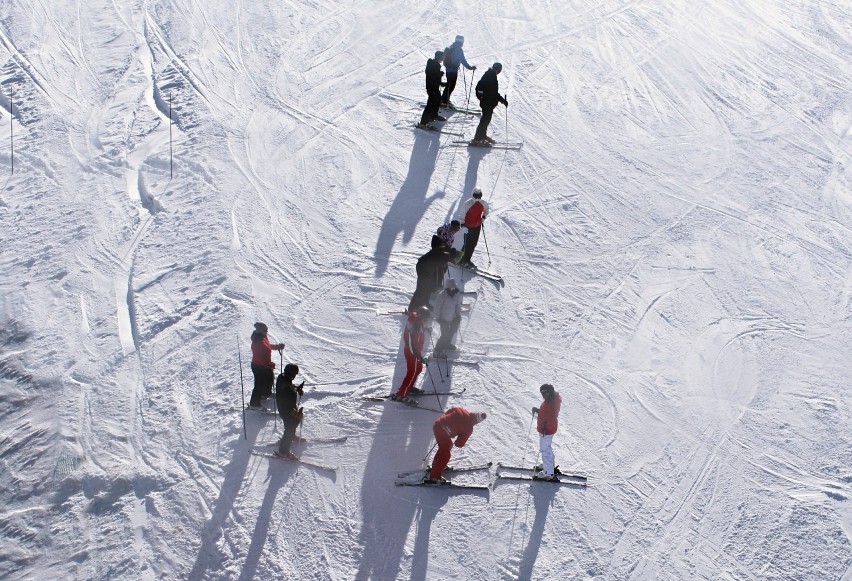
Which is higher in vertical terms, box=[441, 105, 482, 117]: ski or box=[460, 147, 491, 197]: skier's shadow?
box=[441, 105, 482, 117]: ski

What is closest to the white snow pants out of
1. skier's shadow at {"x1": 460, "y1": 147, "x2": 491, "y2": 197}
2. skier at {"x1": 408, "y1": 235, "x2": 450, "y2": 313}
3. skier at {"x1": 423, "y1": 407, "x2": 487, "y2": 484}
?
skier at {"x1": 423, "y1": 407, "x2": 487, "y2": 484}

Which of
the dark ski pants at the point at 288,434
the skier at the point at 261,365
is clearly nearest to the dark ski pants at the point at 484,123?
the skier at the point at 261,365

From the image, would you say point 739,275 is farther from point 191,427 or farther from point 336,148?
point 191,427

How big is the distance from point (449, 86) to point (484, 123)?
4.85 ft

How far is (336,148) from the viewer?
1521 centimetres

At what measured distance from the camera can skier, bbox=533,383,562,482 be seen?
29.2ft

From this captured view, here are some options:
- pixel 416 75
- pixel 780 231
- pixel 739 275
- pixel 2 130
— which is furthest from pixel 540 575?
pixel 2 130

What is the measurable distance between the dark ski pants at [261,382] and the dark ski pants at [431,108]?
7298 mm

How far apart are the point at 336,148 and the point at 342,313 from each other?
15.3 ft

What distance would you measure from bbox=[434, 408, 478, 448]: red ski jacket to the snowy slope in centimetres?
86

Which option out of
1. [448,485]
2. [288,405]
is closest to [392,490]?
[448,485]

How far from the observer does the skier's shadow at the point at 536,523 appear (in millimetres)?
8602

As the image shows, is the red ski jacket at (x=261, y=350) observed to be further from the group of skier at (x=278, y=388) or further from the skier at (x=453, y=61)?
the skier at (x=453, y=61)

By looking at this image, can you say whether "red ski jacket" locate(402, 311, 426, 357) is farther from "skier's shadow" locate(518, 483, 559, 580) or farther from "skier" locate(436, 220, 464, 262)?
"skier's shadow" locate(518, 483, 559, 580)
